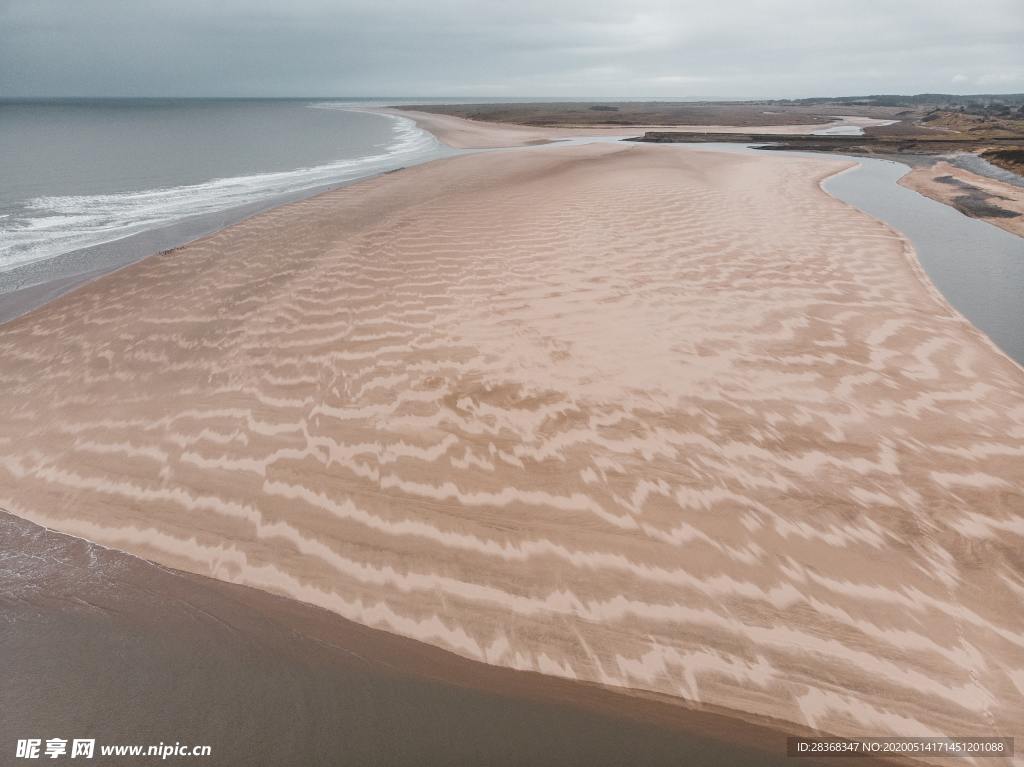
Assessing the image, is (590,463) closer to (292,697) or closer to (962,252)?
(292,697)

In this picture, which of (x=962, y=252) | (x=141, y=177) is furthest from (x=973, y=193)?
(x=141, y=177)

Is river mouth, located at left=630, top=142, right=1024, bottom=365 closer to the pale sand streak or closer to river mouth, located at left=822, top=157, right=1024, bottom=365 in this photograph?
river mouth, located at left=822, top=157, right=1024, bottom=365

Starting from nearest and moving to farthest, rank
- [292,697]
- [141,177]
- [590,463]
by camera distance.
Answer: [292,697]
[590,463]
[141,177]

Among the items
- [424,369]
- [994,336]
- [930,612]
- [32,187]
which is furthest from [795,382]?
[32,187]

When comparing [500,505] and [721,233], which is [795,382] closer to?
[500,505]

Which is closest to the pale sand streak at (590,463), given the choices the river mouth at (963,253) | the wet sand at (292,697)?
the wet sand at (292,697)

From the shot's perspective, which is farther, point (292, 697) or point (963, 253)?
point (963, 253)
